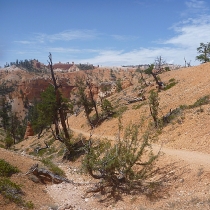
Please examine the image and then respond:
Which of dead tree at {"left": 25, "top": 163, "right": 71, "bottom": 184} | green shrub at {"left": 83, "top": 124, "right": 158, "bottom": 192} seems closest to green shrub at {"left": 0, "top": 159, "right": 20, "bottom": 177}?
dead tree at {"left": 25, "top": 163, "right": 71, "bottom": 184}

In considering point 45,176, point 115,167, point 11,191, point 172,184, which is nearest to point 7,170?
point 45,176

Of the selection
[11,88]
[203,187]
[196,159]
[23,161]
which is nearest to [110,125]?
[23,161]

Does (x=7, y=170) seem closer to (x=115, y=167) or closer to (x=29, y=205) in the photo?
(x=29, y=205)

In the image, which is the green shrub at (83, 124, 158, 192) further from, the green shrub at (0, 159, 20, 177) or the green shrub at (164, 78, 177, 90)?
the green shrub at (164, 78, 177, 90)

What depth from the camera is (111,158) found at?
10250 mm

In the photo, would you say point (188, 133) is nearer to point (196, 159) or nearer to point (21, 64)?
point (196, 159)

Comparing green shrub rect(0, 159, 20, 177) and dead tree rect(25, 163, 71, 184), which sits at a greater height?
green shrub rect(0, 159, 20, 177)

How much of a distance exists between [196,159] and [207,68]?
2702 cm

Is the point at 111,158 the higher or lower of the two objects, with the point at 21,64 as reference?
lower

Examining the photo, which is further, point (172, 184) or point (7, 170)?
point (7, 170)

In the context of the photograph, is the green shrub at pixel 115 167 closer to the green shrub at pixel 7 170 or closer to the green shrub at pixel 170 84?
the green shrub at pixel 7 170

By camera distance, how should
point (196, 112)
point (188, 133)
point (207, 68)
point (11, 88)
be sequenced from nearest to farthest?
point (188, 133) → point (196, 112) → point (207, 68) → point (11, 88)

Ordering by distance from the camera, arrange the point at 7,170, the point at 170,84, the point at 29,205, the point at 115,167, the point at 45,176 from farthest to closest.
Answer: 1. the point at 170,84
2. the point at 45,176
3. the point at 7,170
4. the point at 115,167
5. the point at 29,205

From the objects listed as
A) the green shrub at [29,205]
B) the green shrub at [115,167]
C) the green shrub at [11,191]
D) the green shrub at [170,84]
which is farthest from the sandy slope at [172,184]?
the green shrub at [170,84]
